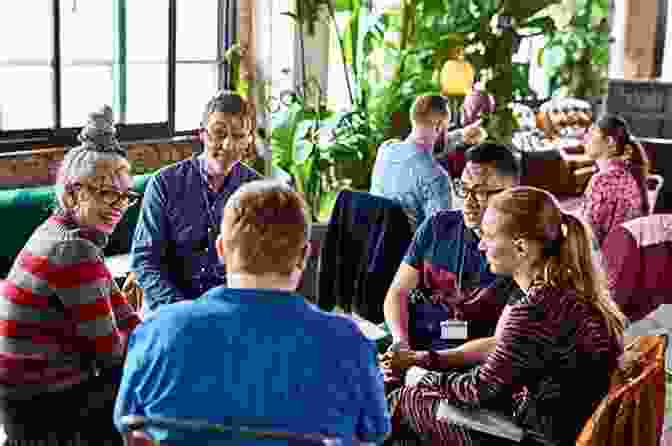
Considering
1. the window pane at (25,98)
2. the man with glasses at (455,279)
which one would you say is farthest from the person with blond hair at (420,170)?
the window pane at (25,98)

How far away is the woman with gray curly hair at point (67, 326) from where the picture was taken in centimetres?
219

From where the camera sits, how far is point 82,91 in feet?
20.0

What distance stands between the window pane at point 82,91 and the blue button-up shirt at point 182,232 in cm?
288

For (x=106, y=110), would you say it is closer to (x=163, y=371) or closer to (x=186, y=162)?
(x=186, y=162)

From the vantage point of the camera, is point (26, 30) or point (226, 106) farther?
point (26, 30)

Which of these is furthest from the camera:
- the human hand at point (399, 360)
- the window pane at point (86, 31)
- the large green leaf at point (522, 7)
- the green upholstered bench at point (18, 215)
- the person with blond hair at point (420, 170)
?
the large green leaf at point (522, 7)

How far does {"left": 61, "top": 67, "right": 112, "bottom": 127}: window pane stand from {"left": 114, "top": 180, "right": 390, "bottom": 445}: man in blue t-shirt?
14.5 ft

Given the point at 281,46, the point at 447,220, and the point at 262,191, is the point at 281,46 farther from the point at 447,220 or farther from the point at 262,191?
the point at 262,191

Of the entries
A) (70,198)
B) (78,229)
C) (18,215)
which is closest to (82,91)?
(18,215)

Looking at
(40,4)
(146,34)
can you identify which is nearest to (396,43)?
(146,34)

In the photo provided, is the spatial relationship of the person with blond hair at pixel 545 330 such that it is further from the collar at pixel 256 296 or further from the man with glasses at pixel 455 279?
the collar at pixel 256 296

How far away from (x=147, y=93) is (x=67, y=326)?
14.9 ft

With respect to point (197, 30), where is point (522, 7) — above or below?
above

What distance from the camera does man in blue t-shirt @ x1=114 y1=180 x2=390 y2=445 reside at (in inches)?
64.1
